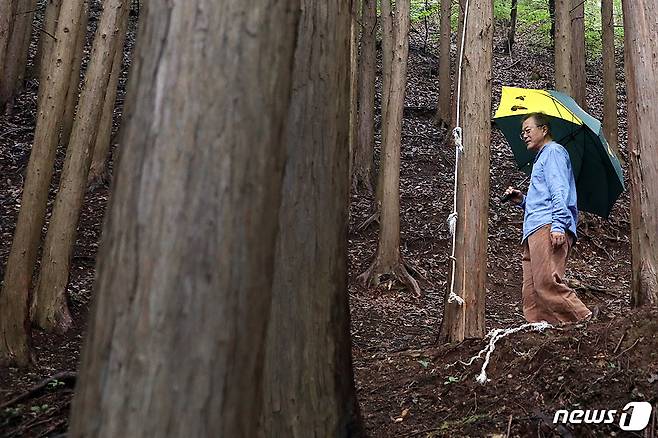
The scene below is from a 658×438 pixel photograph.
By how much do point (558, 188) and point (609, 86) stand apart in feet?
27.5

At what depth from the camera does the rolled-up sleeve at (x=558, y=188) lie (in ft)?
16.5

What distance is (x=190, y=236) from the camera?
1.69m

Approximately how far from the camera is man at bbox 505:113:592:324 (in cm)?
505

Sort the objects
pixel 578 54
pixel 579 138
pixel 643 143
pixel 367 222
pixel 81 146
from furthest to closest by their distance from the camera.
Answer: pixel 578 54, pixel 367 222, pixel 81 146, pixel 579 138, pixel 643 143

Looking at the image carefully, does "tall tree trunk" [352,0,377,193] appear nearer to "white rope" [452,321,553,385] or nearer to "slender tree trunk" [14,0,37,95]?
"slender tree trunk" [14,0,37,95]

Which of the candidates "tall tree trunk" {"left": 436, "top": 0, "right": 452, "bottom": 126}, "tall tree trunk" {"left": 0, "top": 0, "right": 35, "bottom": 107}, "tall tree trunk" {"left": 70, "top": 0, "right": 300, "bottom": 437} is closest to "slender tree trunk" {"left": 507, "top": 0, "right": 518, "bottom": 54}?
"tall tree trunk" {"left": 436, "top": 0, "right": 452, "bottom": 126}

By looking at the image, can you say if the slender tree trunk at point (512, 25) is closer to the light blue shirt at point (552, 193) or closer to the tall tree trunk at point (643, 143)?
the light blue shirt at point (552, 193)

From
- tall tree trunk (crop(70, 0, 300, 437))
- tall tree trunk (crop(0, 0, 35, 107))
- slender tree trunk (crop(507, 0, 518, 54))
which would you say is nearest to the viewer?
tall tree trunk (crop(70, 0, 300, 437))

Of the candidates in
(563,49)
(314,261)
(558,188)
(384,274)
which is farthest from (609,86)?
(314,261)

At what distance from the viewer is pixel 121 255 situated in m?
1.73

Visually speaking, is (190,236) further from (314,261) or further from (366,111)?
(366,111)

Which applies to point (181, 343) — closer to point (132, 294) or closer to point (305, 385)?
point (132, 294)

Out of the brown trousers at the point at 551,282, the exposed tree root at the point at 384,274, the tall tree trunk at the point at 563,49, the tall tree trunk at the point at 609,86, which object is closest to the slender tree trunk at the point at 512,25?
the tall tree trunk at the point at 609,86

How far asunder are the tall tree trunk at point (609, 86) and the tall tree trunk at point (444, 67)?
3.69 meters
